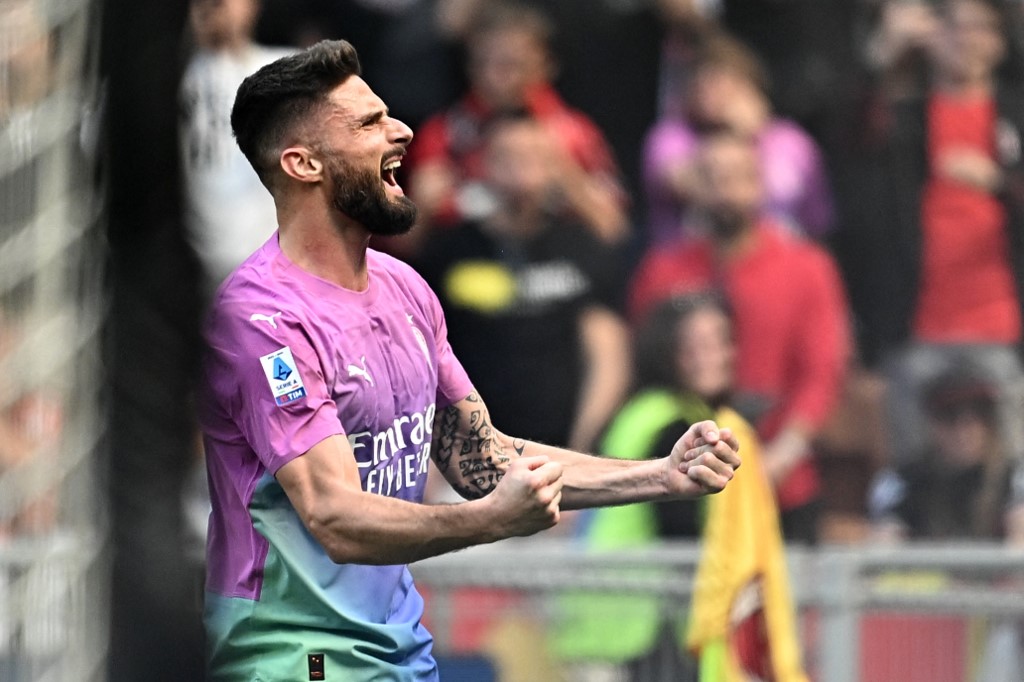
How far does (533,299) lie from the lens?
7023 mm

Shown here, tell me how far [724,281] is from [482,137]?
1.21 metres

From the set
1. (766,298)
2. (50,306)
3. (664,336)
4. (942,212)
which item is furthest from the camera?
(942,212)

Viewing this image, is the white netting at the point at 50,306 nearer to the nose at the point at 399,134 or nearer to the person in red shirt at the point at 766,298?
the nose at the point at 399,134

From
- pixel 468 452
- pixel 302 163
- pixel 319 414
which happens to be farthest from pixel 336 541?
pixel 302 163

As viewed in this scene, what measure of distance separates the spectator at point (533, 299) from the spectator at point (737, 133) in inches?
15.3

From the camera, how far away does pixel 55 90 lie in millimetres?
4094

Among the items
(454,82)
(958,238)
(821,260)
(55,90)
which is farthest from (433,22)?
(55,90)

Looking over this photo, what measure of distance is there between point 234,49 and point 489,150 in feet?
4.84

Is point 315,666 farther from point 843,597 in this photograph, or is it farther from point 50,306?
point 843,597

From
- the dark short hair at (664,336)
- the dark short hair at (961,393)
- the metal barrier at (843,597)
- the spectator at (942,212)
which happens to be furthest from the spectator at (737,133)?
the metal barrier at (843,597)

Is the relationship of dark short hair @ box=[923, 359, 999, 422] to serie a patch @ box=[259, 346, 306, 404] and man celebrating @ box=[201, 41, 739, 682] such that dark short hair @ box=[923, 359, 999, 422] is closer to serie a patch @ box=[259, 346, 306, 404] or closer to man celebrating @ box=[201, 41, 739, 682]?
man celebrating @ box=[201, 41, 739, 682]

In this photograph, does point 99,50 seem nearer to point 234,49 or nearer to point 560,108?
point 234,49

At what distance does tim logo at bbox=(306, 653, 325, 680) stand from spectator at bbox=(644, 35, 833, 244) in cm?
408

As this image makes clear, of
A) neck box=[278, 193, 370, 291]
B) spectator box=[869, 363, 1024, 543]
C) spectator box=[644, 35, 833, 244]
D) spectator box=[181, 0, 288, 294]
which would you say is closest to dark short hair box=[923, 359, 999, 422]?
spectator box=[869, 363, 1024, 543]
